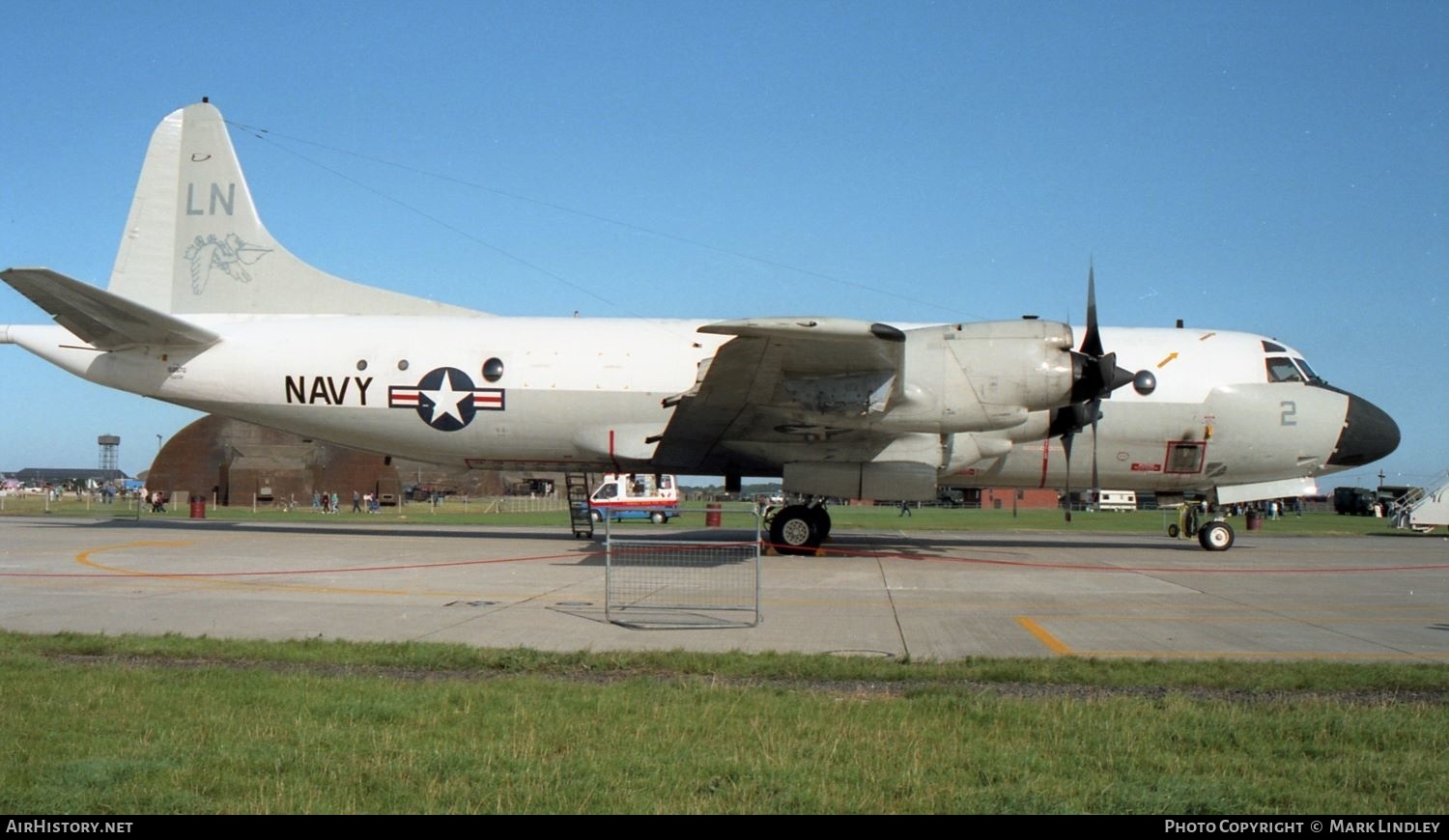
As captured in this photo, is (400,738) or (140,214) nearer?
(400,738)

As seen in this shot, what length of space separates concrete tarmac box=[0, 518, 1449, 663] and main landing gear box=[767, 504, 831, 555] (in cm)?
60

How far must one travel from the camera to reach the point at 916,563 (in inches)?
720

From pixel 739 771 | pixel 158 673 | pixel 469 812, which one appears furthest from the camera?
pixel 158 673

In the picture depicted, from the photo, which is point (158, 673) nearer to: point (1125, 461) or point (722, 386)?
point (722, 386)

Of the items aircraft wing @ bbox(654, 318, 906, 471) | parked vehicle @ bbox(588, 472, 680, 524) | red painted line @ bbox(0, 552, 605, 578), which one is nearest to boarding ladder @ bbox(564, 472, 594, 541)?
aircraft wing @ bbox(654, 318, 906, 471)

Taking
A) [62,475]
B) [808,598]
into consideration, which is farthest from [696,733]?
[62,475]

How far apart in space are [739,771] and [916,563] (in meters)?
13.3

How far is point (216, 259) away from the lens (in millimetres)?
22359

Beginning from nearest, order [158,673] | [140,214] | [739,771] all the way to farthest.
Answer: [739,771] → [158,673] → [140,214]

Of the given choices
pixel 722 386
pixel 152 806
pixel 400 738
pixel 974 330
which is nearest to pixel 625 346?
pixel 722 386

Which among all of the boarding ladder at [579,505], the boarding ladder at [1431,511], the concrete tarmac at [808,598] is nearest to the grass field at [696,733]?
the concrete tarmac at [808,598]

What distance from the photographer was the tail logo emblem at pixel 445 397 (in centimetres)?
2042

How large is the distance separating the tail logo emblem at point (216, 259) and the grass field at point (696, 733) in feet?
48.7

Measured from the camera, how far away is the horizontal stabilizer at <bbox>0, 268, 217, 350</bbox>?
18.7 metres
